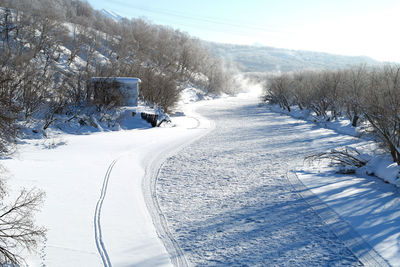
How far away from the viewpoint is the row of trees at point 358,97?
→ 31.4 ft

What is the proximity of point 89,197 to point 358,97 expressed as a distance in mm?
Answer: 15242

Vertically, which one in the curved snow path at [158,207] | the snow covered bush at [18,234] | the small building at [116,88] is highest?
the small building at [116,88]

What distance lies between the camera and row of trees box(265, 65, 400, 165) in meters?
9.57

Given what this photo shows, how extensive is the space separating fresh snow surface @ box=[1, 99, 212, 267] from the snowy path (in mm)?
716

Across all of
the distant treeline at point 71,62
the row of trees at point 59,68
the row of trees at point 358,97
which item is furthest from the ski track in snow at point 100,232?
the row of trees at point 358,97

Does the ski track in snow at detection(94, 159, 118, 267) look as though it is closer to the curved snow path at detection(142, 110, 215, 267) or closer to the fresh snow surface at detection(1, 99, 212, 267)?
the fresh snow surface at detection(1, 99, 212, 267)

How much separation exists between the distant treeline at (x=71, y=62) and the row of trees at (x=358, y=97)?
10.2 m

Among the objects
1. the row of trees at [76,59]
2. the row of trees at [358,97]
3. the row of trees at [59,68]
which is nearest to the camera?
the row of trees at [59,68]

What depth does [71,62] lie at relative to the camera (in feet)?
133

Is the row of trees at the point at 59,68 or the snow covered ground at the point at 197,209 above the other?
the row of trees at the point at 59,68

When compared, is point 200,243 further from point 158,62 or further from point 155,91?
point 158,62

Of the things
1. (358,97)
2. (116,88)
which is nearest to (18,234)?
(116,88)

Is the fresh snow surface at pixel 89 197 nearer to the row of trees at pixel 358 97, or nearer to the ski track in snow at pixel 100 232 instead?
the ski track in snow at pixel 100 232

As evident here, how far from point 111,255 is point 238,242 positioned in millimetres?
2182
